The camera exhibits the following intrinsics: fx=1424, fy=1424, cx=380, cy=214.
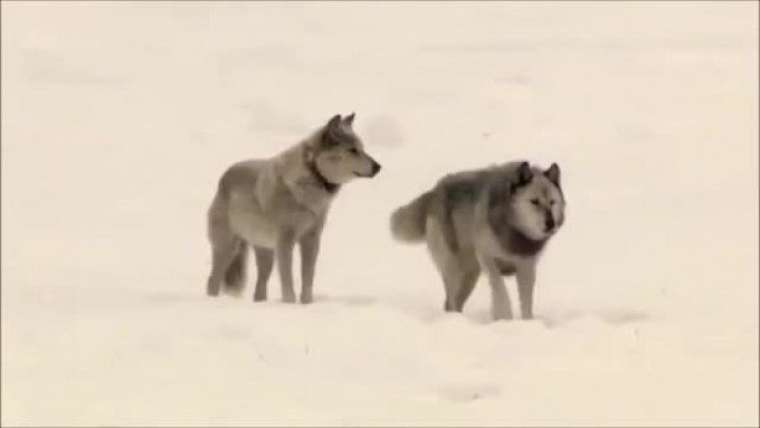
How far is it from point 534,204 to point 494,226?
0.13 metres

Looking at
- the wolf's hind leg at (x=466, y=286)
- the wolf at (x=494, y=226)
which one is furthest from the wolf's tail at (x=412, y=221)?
the wolf's hind leg at (x=466, y=286)

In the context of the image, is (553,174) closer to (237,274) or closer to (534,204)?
(534,204)

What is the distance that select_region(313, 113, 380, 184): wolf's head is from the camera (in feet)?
12.6

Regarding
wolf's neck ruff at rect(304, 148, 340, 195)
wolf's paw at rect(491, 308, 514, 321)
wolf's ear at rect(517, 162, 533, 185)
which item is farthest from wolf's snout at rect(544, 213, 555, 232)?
wolf's neck ruff at rect(304, 148, 340, 195)

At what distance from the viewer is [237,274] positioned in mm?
4230

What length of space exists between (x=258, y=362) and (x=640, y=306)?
133 cm

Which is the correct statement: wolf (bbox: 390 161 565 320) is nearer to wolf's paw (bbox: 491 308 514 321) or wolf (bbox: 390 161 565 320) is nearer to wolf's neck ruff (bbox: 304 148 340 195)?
wolf's paw (bbox: 491 308 514 321)

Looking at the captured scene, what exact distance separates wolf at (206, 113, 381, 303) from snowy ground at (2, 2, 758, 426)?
0.17 m

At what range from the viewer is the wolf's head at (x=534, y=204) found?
377 cm

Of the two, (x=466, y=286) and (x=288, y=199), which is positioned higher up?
(x=288, y=199)

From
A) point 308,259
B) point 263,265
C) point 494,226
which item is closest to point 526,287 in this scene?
point 494,226

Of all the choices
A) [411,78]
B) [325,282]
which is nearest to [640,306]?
Answer: [325,282]

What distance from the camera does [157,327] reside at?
351cm

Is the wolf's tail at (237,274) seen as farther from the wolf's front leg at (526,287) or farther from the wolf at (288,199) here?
the wolf's front leg at (526,287)
